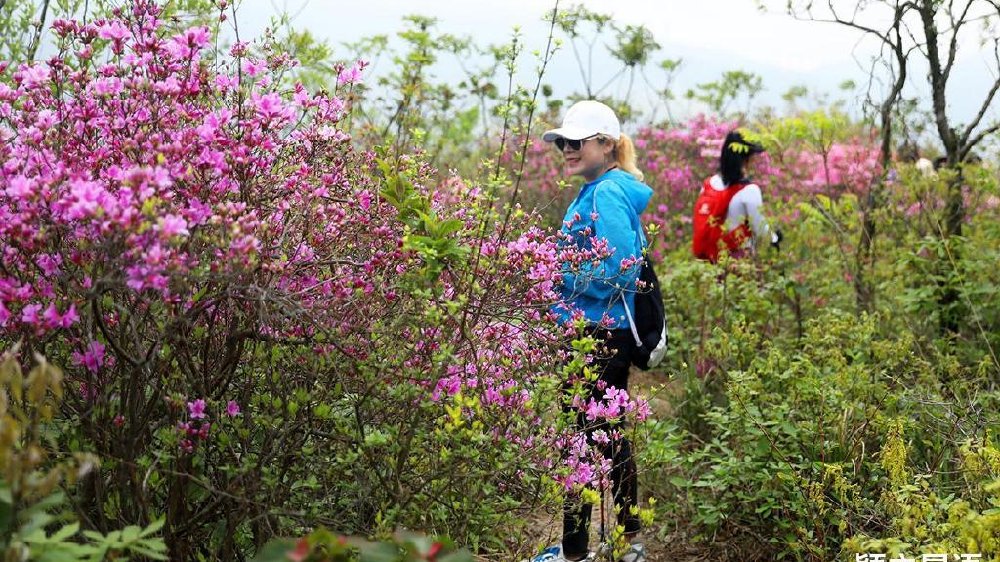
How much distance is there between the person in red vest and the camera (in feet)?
21.2

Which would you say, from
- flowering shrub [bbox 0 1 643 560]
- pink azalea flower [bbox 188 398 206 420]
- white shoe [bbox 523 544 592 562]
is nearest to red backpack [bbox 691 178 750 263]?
white shoe [bbox 523 544 592 562]

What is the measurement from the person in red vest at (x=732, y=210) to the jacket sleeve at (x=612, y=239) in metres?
2.55

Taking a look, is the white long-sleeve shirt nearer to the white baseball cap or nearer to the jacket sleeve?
the white baseball cap

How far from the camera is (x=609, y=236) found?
3887 millimetres

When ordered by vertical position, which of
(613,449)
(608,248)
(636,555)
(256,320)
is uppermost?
(608,248)

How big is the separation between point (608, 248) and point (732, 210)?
302cm

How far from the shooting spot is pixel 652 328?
4070 millimetres

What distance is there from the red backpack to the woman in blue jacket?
2315 millimetres

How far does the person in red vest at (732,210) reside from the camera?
6453 mm

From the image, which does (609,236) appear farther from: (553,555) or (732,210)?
(732,210)

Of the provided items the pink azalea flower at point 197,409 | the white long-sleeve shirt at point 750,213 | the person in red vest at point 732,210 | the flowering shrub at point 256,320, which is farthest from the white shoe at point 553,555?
the white long-sleeve shirt at point 750,213

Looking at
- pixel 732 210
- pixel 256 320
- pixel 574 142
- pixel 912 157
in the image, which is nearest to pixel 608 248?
pixel 574 142

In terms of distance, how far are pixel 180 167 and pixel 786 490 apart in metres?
2.73

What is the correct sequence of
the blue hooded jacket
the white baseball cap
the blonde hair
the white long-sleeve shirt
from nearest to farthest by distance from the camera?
the blue hooded jacket < the white baseball cap < the blonde hair < the white long-sleeve shirt
